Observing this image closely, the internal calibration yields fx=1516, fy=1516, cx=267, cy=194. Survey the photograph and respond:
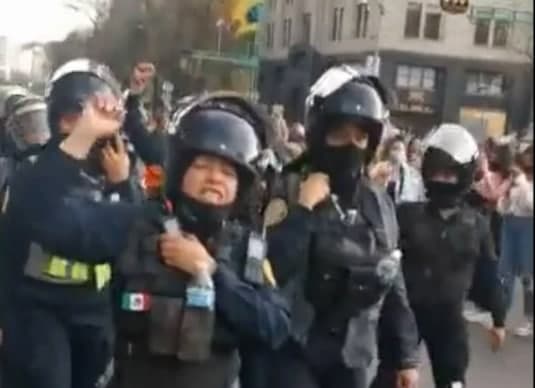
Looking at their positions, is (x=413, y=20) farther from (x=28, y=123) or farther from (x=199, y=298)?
(x=28, y=123)

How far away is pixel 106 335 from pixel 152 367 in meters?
1.01

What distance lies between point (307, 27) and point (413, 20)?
42cm

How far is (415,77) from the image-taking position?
9.58ft

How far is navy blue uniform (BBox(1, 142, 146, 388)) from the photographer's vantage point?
339cm

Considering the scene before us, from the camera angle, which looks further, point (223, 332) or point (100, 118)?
point (100, 118)

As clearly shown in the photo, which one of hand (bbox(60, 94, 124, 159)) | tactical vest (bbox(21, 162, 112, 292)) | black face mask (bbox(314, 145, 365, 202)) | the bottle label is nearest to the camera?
the bottle label

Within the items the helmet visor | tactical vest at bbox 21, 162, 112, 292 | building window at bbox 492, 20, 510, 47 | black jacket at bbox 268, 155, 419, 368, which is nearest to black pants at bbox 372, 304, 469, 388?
black jacket at bbox 268, 155, 419, 368

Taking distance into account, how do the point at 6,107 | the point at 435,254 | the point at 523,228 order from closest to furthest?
the point at 523,228
the point at 435,254
the point at 6,107

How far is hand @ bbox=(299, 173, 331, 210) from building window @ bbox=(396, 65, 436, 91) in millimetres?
298

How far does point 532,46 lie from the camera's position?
84.4 inches

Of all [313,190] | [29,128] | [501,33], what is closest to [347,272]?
[313,190]

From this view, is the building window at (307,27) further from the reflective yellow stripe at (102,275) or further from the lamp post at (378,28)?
the reflective yellow stripe at (102,275)

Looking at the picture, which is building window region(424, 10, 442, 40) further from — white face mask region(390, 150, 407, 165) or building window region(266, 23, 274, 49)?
white face mask region(390, 150, 407, 165)

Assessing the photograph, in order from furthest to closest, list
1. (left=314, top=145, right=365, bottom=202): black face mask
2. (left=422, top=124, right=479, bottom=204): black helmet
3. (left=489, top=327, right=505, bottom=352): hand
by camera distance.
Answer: (left=489, top=327, right=505, bottom=352): hand < (left=314, top=145, right=365, bottom=202): black face mask < (left=422, top=124, right=479, bottom=204): black helmet
